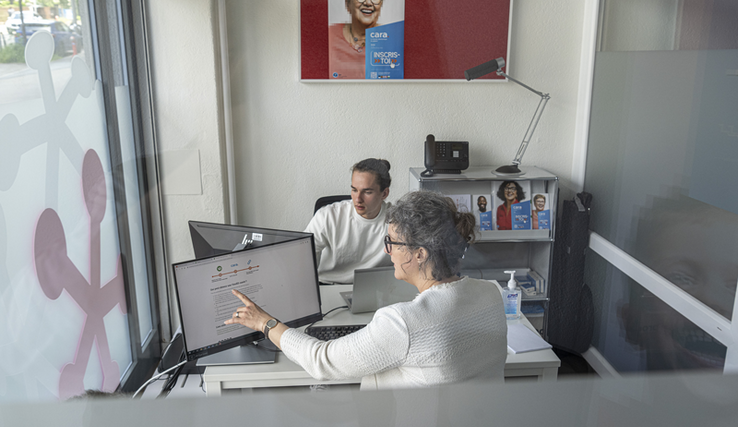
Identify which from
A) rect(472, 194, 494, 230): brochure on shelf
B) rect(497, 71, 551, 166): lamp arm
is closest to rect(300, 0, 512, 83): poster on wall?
rect(497, 71, 551, 166): lamp arm

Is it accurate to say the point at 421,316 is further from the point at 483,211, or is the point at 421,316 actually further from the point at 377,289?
the point at 483,211

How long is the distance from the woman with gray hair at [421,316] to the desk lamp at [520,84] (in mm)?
875

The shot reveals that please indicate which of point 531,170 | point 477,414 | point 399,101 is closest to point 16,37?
point 477,414

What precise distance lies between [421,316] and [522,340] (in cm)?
39

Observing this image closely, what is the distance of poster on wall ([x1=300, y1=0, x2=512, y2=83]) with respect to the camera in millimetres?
1710

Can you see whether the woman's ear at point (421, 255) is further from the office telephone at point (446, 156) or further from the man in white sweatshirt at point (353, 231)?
the office telephone at point (446, 156)

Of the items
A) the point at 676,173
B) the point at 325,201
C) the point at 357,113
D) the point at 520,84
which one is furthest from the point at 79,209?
the point at 520,84

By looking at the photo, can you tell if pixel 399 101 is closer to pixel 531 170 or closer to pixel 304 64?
pixel 304 64

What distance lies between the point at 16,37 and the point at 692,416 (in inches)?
40.9

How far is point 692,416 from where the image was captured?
18cm

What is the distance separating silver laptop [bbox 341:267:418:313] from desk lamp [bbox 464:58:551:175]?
764 millimetres

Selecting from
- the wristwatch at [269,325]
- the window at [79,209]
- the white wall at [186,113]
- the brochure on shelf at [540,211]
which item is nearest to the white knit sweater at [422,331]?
the wristwatch at [269,325]

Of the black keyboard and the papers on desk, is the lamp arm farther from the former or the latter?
the black keyboard

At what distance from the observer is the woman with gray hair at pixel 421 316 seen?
28.7 inches
